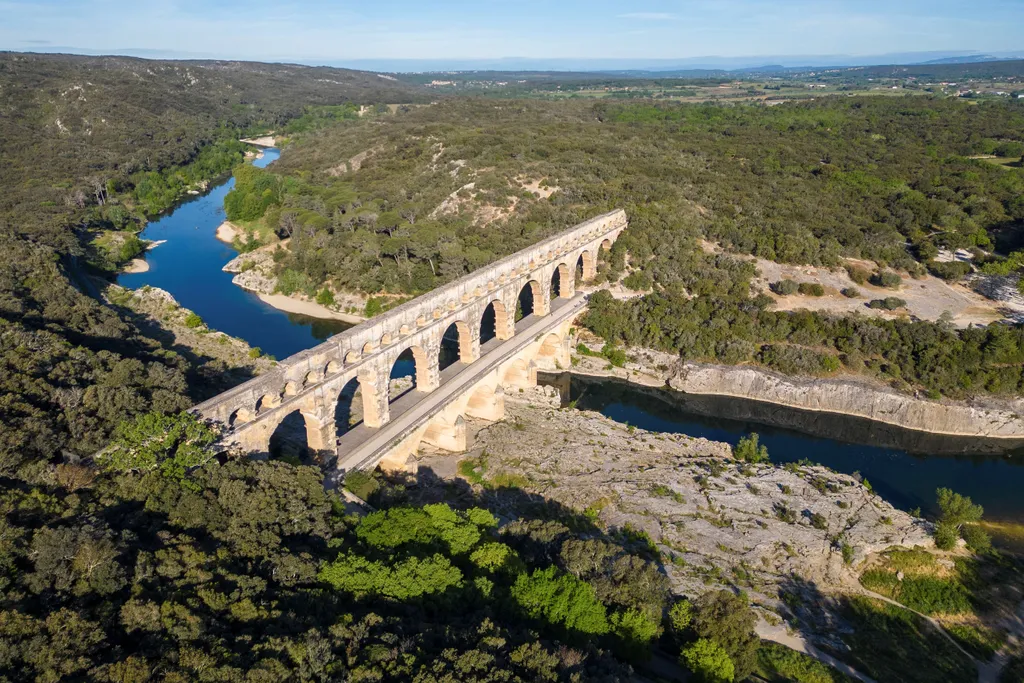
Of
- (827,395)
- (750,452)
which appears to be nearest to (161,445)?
(750,452)

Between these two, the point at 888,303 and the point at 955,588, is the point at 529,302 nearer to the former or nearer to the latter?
the point at 888,303

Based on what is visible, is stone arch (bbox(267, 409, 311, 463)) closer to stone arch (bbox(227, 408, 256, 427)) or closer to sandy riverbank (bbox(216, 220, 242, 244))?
stone arch (bbox(227, 408, 256, 427))

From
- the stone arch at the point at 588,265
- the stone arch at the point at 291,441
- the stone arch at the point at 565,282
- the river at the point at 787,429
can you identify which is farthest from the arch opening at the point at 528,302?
the stone arch at the point at 291,441

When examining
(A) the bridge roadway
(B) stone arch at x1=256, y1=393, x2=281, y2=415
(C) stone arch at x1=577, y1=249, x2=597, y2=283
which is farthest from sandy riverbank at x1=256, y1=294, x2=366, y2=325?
(B) stone arch at x1=256, y1=393, x2=281, y2=415

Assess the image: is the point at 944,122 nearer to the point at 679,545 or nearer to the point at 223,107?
the point at 679,545

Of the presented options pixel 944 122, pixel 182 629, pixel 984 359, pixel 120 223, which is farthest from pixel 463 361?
pixel 944 122
